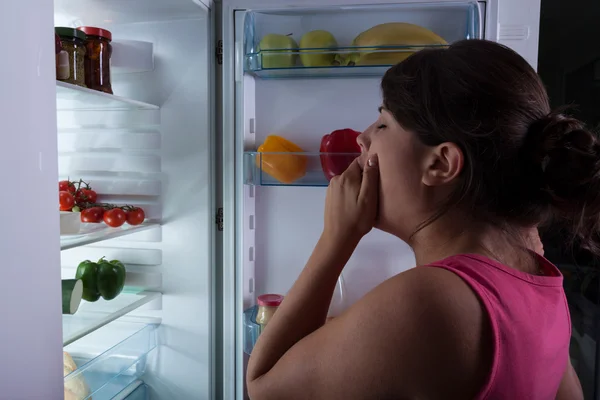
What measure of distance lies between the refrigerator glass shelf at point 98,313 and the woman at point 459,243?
638mm

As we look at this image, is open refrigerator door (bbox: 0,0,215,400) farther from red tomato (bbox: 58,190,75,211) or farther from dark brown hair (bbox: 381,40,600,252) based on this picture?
dark brown hair (bbox: 381,40,600,252)

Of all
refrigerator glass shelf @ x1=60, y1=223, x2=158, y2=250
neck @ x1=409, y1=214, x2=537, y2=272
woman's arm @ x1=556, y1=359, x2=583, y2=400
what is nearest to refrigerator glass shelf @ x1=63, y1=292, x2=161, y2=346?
refrigerator glass shelf @ x1=60, y1=223, x2=158, y2=250

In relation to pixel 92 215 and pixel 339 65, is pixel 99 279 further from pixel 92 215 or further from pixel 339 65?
pixel 339 65

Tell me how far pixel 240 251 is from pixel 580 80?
112 cm

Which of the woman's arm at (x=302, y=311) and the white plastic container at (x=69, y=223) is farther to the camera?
the white plastic container at (x=69, y=223)

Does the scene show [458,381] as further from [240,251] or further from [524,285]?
[240,251]

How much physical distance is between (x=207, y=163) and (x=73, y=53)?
460 mm

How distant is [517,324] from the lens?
0.65 m

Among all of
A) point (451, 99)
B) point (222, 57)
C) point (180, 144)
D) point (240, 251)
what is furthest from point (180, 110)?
point (451, 99)

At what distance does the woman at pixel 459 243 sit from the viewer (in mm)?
621

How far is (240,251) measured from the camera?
1461 mm

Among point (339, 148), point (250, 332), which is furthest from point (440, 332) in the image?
point (250, 332)

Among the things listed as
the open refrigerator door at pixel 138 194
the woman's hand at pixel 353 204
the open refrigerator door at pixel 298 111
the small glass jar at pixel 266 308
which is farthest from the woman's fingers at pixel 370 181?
the open refrigerator door at pixel 138 194

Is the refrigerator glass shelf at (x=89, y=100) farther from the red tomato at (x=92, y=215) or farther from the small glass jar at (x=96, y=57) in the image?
the red tomato at (x=92, y=215)
